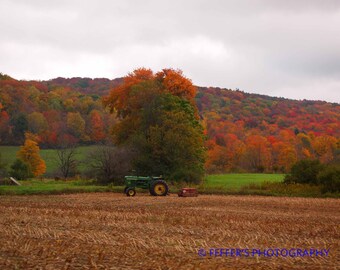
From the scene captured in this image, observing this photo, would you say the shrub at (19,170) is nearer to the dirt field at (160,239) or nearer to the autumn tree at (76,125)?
the autumn tree at (76,125)

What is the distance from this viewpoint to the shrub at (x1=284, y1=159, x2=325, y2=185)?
3912 cm

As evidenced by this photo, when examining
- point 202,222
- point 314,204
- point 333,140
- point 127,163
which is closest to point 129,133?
point 127,163

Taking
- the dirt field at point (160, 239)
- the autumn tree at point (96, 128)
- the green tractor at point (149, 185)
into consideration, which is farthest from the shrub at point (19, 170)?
the dirt field at point (160, 239)

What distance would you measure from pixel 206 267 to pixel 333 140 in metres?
97.7

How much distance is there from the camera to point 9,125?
94.3 meters

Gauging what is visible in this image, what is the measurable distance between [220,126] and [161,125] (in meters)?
62.7

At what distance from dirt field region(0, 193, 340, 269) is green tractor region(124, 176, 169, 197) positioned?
12.4 m

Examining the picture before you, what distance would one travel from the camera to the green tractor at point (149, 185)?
34894 mm

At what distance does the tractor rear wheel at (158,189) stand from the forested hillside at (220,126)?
51664 mm

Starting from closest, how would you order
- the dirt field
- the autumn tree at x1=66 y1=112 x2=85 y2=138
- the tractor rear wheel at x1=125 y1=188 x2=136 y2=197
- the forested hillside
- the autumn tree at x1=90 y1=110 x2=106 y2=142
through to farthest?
the dirt field → the tractor rear wheel at x1=125 y1=188 x2=136 y2=197 → the autumn tree at x1=90 y1=110 x2=106 y2=142 → the forested hillside → the autumn tree at x1=66 y1=112 x2=85 y2=138

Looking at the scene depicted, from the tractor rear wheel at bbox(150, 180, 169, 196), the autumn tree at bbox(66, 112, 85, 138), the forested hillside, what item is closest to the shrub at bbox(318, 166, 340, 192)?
the tractor rear wheel at bbox(150, 180, 169, 196)

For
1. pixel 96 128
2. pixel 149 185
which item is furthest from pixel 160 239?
pixel 96 128

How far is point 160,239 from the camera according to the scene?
13953 mm

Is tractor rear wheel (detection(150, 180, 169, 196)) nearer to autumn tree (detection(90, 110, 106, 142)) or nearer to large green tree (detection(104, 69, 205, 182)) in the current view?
large green tree (detection(104, 69, 205, 182))
